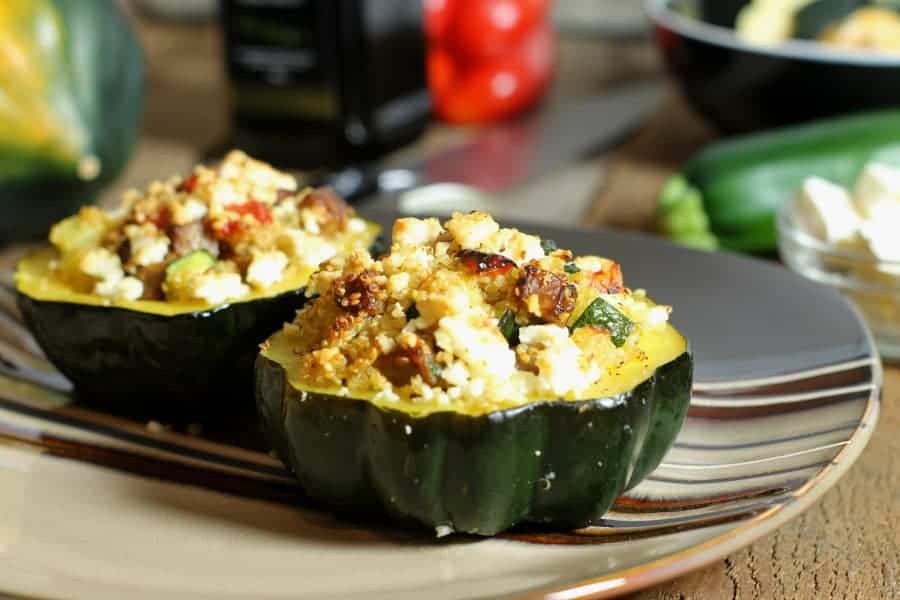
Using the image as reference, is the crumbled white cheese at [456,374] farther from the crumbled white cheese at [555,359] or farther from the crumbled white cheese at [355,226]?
the crumbled white cheese at [355,226]

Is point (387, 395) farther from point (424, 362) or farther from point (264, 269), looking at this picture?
point (264, 269)

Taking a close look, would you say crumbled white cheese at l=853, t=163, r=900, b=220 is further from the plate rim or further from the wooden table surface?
the plate rim

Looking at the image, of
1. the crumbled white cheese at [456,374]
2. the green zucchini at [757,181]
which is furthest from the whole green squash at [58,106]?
the crumbled white cheese at [456,374]

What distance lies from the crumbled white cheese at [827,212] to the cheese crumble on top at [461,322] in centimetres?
82

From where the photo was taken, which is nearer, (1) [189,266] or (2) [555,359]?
(2) [555,359]

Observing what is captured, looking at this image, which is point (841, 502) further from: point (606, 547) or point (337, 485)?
point (337, 485)

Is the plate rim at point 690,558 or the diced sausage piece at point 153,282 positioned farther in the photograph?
the diced sausage piece at point 153,282

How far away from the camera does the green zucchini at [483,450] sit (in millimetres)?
1546

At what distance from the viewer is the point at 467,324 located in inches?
62.0

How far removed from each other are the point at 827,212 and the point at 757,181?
1.71 ft

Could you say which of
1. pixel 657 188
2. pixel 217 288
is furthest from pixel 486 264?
pixel 657 188

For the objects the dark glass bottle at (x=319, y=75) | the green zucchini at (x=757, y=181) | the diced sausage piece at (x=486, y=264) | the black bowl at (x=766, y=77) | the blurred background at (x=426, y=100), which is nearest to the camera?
the diced sausage piece at (x=486, y=264)

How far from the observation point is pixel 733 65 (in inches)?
133

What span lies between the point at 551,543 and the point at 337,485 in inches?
11.8
